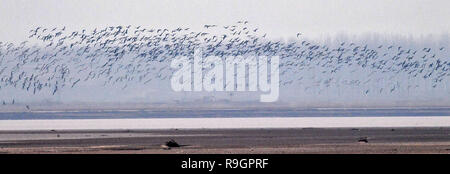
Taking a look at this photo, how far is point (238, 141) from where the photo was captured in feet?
171

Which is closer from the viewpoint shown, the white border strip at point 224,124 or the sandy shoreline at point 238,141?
the sandy shoreline at point 238,141

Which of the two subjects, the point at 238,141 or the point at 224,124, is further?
the point at 224,124

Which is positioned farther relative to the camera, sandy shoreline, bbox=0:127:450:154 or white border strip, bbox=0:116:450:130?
white border strip, bbox=0:116:450:130

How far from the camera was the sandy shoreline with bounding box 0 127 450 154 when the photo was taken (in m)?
45.9

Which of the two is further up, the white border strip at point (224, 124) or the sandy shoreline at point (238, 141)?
the sandy shoreline at point (238, 141)

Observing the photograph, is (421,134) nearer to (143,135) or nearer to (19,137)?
(143,135)

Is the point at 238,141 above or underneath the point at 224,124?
above

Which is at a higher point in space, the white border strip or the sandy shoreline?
the sandy shoreline

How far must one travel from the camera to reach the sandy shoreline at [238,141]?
151ft
